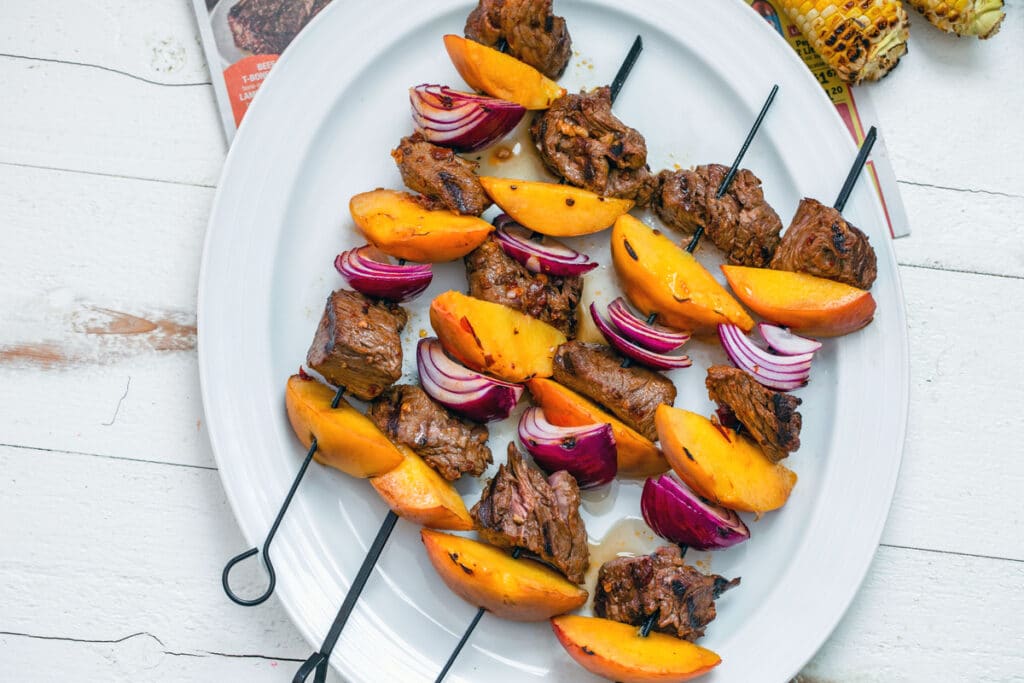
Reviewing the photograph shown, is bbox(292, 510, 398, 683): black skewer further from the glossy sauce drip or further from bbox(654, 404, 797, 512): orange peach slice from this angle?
bbox(654, 404, 797, 512): orange peach slice

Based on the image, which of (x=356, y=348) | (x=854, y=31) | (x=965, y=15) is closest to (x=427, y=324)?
(x=356, y=348)

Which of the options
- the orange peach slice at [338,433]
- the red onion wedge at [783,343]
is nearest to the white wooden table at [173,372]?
the orange peach slice at [338,433]

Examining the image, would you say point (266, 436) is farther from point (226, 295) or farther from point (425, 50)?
point (425, 50)

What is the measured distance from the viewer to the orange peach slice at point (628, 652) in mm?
2488

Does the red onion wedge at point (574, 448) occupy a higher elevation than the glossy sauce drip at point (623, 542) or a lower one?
higher

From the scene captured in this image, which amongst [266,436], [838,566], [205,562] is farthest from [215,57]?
[838,566]

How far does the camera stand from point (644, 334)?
271 cm

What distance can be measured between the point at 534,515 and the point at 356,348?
75 centimetres

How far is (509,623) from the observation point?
9.23 feet

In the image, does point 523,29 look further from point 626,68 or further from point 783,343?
point 783,343

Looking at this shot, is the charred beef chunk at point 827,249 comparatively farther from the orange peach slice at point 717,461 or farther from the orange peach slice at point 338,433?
the orange peach slice at point 338,433

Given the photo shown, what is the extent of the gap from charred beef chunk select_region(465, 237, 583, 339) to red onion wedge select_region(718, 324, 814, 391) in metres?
0.53

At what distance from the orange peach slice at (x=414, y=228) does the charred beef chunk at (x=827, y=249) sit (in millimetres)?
1030

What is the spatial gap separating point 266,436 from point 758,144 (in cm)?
207
